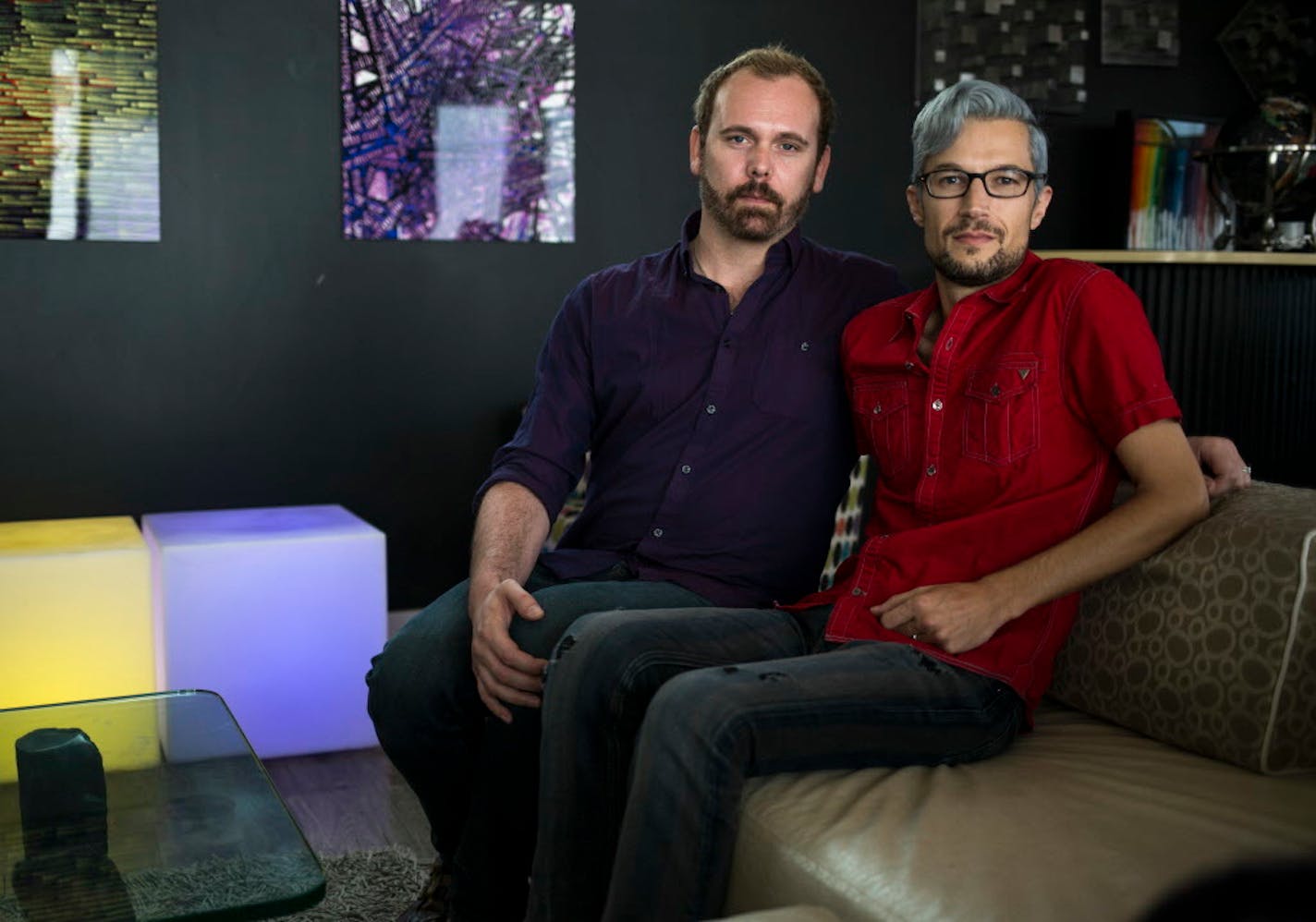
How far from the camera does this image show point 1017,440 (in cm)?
192

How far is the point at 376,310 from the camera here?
13.3 feet

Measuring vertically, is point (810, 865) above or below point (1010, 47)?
below

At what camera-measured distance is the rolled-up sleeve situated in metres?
2.41

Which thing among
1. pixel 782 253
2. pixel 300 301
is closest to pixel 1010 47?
pixel 300 301

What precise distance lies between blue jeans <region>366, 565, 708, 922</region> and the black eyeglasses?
73 cm

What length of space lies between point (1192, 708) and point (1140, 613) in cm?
15

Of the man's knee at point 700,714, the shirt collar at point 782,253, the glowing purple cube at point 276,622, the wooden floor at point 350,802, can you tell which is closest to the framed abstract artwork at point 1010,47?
the shirt collar at point 782,253

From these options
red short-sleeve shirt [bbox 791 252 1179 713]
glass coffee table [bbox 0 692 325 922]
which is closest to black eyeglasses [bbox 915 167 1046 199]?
red short-sleeve shirt [bbox 791 252 1179 713]

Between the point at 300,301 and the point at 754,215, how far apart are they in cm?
194

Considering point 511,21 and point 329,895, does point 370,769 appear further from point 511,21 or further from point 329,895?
point 511,21

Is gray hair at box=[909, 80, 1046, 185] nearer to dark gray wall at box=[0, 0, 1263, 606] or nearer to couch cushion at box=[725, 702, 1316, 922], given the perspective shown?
couch cushion at box=[725, 702, 1316, 922]

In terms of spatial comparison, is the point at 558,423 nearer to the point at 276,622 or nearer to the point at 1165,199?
the point at 276,622

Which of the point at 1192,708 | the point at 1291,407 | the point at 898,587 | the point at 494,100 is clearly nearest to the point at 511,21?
the point at 494,100

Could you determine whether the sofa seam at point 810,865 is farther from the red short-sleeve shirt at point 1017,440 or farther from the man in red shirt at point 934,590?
the red short-sleeve shirt at point 1017,440
